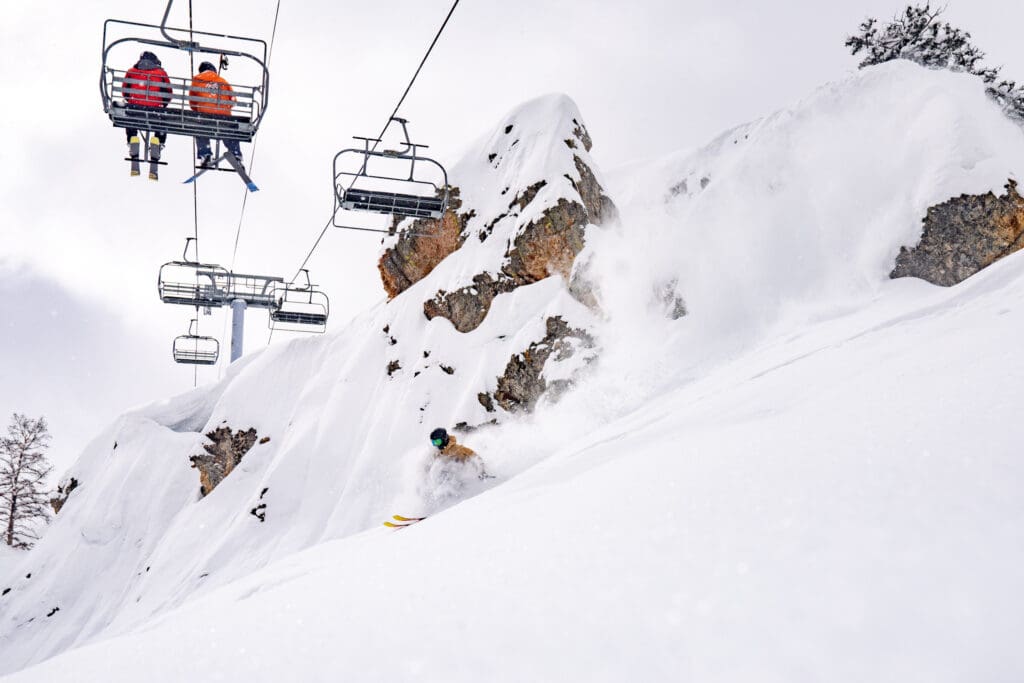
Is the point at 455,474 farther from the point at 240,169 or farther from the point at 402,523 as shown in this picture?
the point at 240,169

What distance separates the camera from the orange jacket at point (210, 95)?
8.13 metres

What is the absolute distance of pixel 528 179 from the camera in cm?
1884

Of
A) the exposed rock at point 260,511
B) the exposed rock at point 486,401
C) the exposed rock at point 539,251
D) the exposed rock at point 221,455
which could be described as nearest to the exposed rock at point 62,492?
the exposed rock at point 221,455

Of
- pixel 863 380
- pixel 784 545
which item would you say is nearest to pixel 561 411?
pixel 863 380

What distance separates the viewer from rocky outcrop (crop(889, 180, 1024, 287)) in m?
12.6

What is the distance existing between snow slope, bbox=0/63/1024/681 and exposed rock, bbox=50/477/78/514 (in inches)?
650

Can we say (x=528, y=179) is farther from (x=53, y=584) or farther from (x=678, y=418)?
(x=53, y=584)

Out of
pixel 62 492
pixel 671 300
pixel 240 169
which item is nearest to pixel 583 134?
pixel 671 300

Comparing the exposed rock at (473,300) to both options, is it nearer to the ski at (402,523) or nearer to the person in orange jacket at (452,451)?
the person in orange jacket at (452,451)

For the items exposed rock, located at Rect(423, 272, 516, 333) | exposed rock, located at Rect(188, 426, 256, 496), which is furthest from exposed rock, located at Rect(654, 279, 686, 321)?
exposed rock, located at Rect(188, 426, 256, 496)

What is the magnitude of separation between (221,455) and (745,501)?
74.3 feet

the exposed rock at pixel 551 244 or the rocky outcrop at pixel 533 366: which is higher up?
the exposed rock at pixel 551 244

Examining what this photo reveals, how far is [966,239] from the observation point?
1268 cm

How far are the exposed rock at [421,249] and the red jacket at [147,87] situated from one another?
1186 cm
